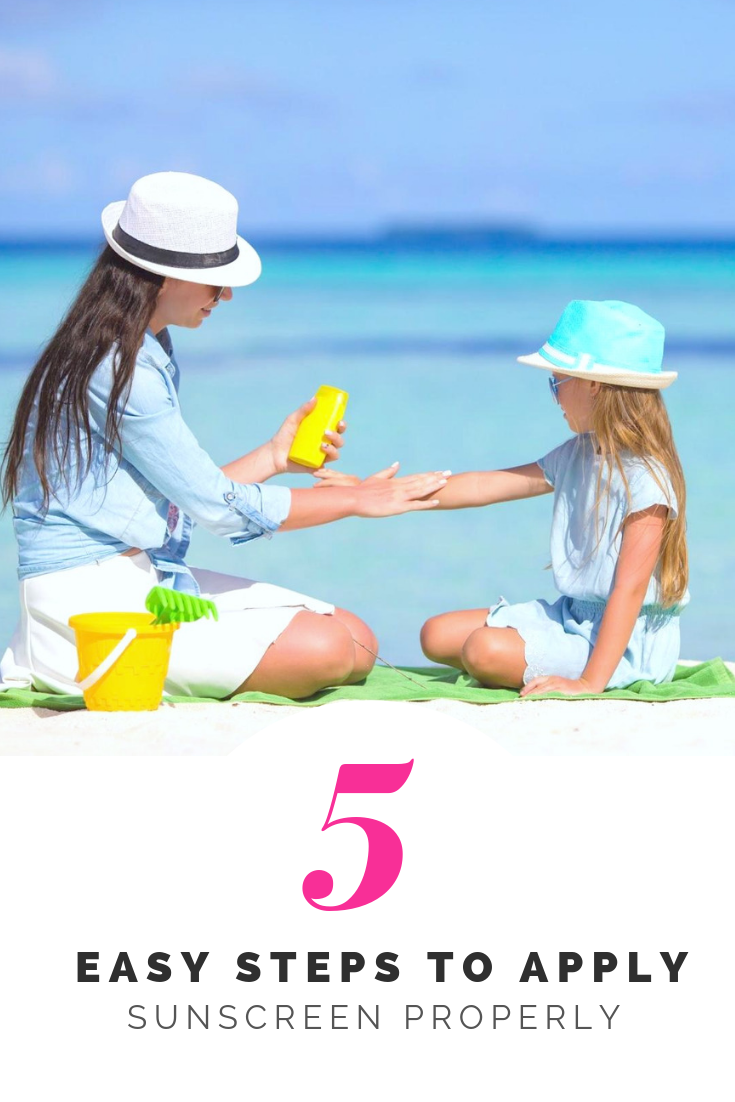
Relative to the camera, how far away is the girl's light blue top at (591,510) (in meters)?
2.92

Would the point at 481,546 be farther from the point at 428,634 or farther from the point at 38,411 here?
the point at 38,411

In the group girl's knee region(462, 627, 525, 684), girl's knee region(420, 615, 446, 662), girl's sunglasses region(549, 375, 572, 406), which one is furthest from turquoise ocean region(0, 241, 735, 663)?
girl's sunglasses region(549, 375, 572, 406)

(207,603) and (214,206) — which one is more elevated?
(214,206)

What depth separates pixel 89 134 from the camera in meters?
16.9

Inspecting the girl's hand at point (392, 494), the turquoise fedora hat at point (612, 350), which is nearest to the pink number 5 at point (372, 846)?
the girl's hand at point (392, 494)

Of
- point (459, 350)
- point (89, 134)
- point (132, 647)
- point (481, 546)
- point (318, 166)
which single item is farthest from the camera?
point (318, 166)

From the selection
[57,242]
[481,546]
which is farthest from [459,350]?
[57,242]

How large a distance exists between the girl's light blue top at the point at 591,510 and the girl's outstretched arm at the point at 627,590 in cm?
4

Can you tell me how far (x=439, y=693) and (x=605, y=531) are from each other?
50cm

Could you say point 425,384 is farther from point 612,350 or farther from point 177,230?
point 177,230

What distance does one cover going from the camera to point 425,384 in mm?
9352

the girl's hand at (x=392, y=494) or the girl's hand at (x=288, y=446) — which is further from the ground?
the girl's hand at (x=288, y=446)

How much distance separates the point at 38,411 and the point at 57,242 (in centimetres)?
1671

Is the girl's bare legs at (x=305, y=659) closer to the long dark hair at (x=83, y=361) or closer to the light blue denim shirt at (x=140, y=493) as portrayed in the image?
the light blue denim shirt at (x=140, y=493)
